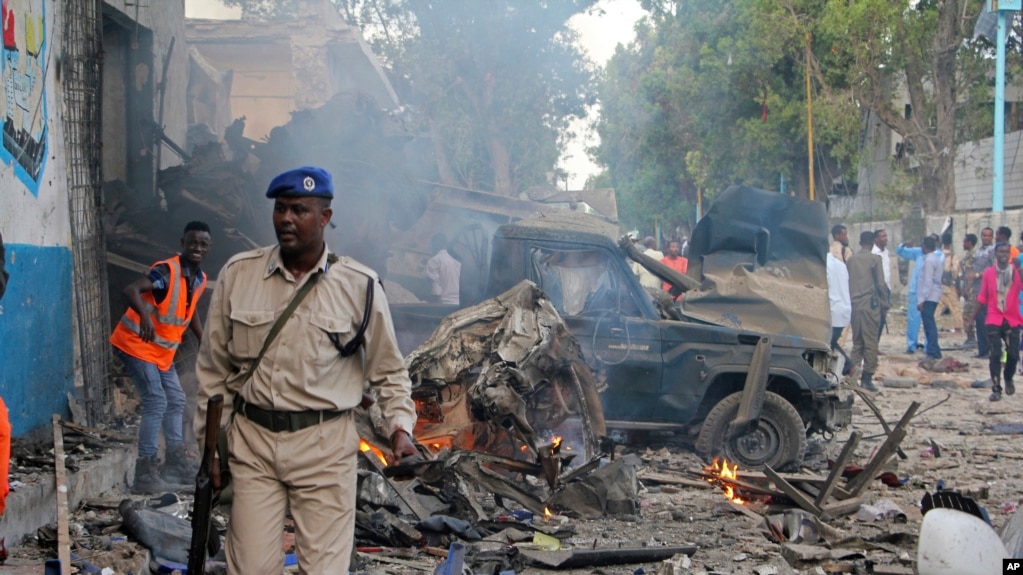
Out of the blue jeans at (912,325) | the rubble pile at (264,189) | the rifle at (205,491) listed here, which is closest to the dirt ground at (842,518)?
the rifle at (205,491)

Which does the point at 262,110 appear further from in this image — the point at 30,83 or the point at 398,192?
the point at 30,83

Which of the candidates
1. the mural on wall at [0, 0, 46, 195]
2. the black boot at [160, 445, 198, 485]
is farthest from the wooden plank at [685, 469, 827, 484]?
the mural on wall at [0, 0, 46, 195]

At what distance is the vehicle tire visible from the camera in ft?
26.1

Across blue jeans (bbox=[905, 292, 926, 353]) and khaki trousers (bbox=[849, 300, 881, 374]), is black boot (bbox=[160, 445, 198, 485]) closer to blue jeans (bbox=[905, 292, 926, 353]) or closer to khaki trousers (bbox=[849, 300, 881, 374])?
khaki trousers (bbox=[849, 300, 881, 374])

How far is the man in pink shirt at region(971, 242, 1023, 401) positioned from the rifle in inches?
397

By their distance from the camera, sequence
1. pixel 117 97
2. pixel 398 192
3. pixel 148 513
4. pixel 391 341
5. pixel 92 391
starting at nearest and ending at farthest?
pixel 391 341
pixel 148 513
pixel 92 391
pixel 117 97
pixel 398 192

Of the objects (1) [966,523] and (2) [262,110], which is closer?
(1) [966,523]

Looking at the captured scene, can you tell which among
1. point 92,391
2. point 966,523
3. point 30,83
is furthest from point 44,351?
point 966,523

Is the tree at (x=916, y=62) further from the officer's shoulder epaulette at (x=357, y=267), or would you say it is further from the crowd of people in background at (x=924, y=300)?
the officer's shoulder epaulette at (x=357, y=267)

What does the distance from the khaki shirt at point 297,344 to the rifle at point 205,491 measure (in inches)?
4.7

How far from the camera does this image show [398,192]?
41.0ft

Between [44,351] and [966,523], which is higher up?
[44,351]

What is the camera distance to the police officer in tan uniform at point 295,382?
318cm

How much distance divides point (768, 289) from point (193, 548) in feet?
21.8
